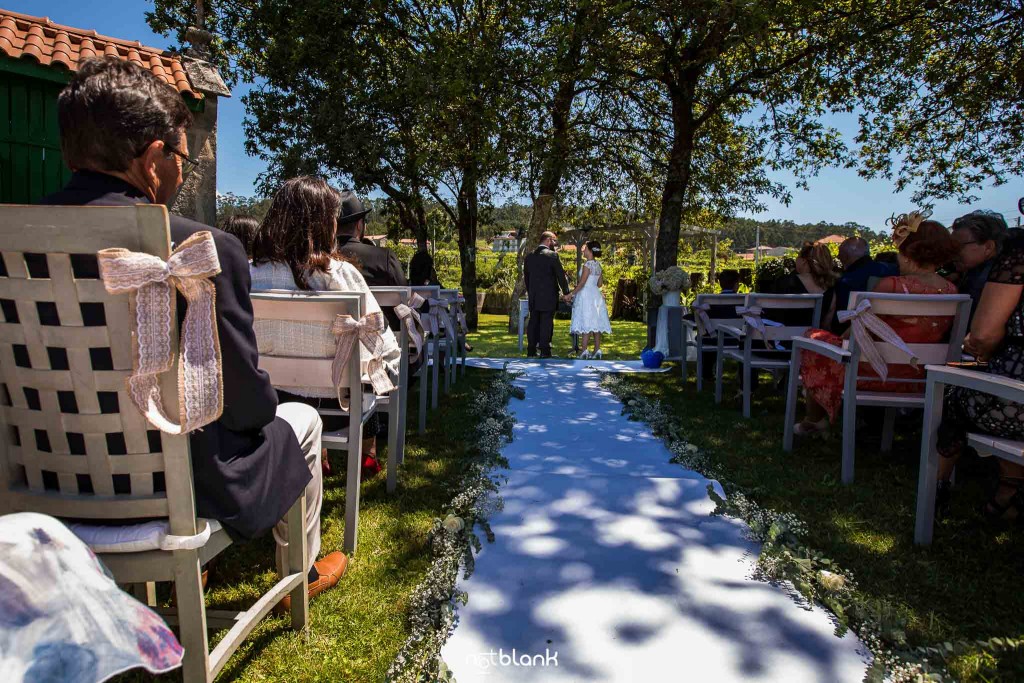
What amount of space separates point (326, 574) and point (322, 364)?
849 millimetres

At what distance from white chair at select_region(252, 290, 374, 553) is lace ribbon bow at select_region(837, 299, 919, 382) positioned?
8.84ft

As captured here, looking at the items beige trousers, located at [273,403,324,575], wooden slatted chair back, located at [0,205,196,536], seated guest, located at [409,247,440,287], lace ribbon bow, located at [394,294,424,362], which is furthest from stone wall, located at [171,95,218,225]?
wooden slatted chair back, located at [0,205,196,536]

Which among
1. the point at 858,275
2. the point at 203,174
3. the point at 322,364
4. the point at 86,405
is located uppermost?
the point at 203,174

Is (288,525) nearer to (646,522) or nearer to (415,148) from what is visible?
(646,522)

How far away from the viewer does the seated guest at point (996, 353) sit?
8.53ft

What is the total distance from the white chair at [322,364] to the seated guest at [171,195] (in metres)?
0.96

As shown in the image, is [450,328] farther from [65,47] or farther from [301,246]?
[65,47]

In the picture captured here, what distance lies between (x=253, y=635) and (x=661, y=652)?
1342mm

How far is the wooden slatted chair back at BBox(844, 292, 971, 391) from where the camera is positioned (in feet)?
11.4

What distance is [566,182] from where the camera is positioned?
49.1 feet

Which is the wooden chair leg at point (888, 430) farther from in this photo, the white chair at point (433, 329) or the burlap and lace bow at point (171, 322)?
the burlap and lace bow at point (171, 322)

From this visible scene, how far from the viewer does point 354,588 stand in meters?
2.44

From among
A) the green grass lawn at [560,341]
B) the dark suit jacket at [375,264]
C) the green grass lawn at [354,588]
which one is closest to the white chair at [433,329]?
the dark suit jacket at [375,264]

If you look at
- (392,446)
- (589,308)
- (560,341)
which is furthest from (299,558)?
(560,341)
